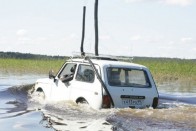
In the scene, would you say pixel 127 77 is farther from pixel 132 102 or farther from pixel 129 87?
pixel 132 102

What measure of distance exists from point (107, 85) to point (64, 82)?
1748mm

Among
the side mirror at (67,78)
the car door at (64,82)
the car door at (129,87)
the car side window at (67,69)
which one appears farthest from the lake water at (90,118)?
the car side window at (67,69)

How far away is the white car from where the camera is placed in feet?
35.9

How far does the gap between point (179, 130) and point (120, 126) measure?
1229 mm

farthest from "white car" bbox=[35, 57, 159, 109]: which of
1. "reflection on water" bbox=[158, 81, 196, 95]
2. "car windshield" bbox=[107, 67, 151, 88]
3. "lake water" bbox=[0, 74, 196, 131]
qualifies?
"reflection on water" bbox=[158, 81, 196, 95]

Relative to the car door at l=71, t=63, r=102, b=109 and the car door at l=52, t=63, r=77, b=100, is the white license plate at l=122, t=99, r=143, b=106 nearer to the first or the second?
the car door at l=71, t=63, r=102, b=109

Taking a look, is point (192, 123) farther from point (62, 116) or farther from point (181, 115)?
point (62, 116)

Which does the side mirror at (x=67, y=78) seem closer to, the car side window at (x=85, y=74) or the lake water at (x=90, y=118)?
the car side window at (x=85, y=74)

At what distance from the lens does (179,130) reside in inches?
369

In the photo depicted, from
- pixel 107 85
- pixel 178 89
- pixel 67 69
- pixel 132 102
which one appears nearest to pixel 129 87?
pixel 132 102

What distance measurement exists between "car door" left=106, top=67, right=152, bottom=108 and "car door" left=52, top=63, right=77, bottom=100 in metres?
1.35

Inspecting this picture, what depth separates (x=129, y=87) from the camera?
11.3 m

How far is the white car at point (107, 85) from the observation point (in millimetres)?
10938

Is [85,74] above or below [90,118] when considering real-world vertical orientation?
above
